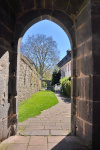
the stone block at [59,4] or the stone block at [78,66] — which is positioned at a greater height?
the stone block at [59,4]

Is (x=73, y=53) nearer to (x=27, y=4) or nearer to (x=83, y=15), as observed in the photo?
(x=83, y=15)

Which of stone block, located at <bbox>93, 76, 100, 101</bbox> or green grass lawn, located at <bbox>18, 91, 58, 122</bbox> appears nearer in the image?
stone block, located at <bbox>93, 76, 100, 101</bbox>

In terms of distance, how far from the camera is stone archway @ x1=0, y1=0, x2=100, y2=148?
2.00 m

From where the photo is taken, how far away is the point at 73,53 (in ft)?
8.89

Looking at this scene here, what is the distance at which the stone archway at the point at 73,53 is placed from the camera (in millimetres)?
2002

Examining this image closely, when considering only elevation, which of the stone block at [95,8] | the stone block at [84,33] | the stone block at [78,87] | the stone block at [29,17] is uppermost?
the stone block at [29,17]

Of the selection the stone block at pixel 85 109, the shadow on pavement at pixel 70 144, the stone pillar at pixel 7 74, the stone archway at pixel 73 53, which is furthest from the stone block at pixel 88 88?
the stone pillar at pixel 7 74

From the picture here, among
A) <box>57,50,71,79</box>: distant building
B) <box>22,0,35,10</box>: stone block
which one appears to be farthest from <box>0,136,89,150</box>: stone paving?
<box>57,50,71,79</box>: distant building

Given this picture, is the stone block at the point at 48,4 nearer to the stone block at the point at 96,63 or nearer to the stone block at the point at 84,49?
the stone block at the point at 84,49

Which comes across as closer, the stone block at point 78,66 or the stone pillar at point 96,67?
the stone pillar at point 96,67

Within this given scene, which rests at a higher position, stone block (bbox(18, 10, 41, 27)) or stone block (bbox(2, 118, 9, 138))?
stone block (bbox(18, 10, 41, 27))

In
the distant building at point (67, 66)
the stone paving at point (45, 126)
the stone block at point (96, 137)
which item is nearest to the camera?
the stone block at point (96, 137)

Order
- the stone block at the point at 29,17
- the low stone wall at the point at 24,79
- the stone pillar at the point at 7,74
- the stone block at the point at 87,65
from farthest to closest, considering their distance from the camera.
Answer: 1. the low stone wall at the point at 24,79
2. the stone block at the point at 29,17
3. the stone pillar at the point at 7,74
4. the stone block at the point at 87,65

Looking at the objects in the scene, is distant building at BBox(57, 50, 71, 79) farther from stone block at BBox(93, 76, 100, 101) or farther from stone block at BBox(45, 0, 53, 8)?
stone block at BBox(93, 76, 100, 101)
